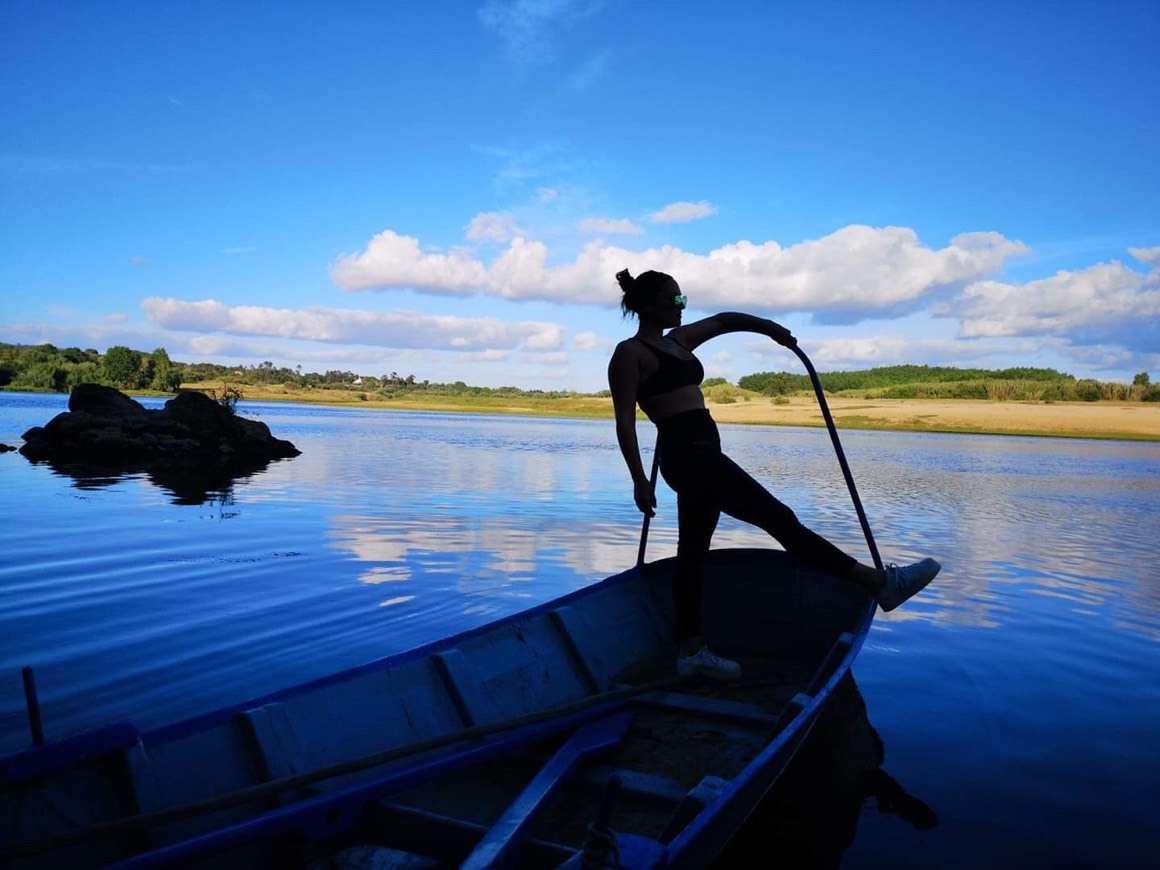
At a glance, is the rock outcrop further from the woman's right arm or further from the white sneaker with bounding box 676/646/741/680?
the woman's right arm

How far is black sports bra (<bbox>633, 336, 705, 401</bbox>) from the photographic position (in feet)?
17.1

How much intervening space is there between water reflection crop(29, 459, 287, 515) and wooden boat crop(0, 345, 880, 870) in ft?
43.4

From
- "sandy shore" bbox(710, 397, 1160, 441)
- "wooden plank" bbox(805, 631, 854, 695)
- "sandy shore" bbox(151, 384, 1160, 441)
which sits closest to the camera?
"wooden plank" bbox(805, 631, 854, 695)

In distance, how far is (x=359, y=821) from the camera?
341 cm

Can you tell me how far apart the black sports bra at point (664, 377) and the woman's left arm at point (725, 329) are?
20.7 inches

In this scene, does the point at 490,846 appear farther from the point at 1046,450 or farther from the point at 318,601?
the point at 1046,450

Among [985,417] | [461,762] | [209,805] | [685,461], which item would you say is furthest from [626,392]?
[985,417]

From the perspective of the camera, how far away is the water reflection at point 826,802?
4277 mm

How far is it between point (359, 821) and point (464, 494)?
54.1ft

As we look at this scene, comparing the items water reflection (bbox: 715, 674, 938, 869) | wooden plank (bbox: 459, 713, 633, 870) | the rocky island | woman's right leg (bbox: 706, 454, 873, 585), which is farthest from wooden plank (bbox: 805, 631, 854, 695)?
the rocky island

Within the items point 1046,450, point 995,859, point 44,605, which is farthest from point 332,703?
point 1046,450

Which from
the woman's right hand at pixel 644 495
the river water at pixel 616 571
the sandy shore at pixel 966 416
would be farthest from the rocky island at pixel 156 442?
the sandy shore at pixel 966 416

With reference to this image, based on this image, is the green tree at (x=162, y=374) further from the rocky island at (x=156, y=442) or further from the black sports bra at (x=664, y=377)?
the black sports bra at (x=664, y=377)

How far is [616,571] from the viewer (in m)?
11.0
